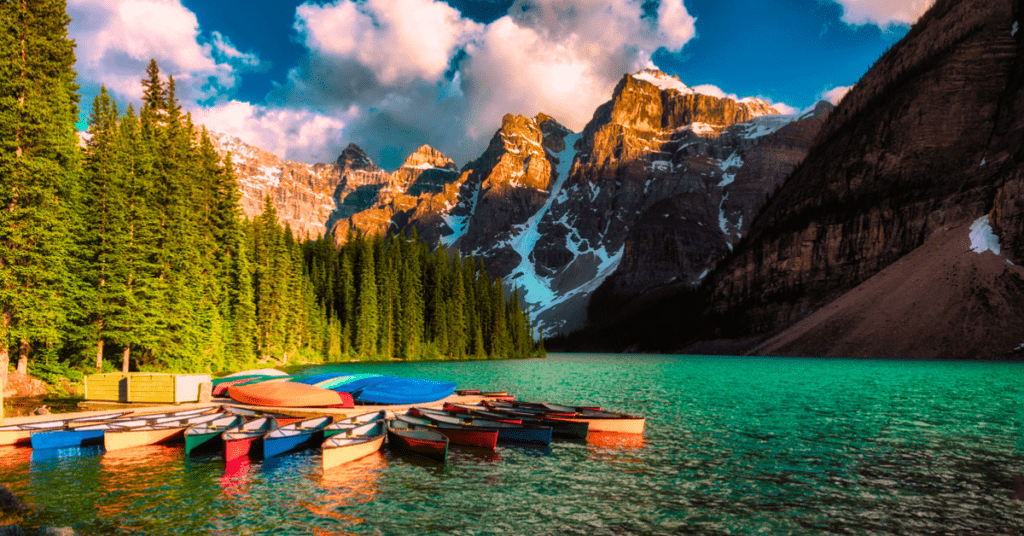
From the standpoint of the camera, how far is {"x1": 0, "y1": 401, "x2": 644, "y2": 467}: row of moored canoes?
75.4ft

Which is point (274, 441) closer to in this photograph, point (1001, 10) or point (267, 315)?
point (267, 315)

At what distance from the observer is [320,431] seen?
25.3 meters

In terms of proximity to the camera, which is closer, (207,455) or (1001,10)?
(207,455)

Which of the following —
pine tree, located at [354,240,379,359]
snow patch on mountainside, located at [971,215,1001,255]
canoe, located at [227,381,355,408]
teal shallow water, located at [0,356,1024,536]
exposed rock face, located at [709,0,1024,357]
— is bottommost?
teal shallow water, located at [0,356,1024,536]

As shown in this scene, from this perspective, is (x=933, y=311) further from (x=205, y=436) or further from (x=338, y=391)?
(x=205, y=436)

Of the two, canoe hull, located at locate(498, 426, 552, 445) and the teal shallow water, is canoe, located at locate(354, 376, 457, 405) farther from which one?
the teal shallow water

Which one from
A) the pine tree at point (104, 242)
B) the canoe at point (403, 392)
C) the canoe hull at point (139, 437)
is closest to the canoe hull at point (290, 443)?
the canoe hull at point (139, 437)

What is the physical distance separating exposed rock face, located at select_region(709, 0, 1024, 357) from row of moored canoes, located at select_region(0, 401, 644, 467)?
138m

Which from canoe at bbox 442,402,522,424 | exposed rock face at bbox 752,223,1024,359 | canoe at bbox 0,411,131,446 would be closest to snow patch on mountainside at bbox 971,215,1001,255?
exposed rock face at bbox 752,223,1024,359

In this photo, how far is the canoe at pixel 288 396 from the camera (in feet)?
105

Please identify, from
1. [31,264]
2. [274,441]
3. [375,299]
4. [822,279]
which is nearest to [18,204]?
[31,264]

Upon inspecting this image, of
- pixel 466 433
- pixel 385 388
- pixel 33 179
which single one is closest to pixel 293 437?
pixel 466 433

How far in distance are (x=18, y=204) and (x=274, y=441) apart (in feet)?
84.8

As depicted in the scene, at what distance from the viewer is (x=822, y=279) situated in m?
176
